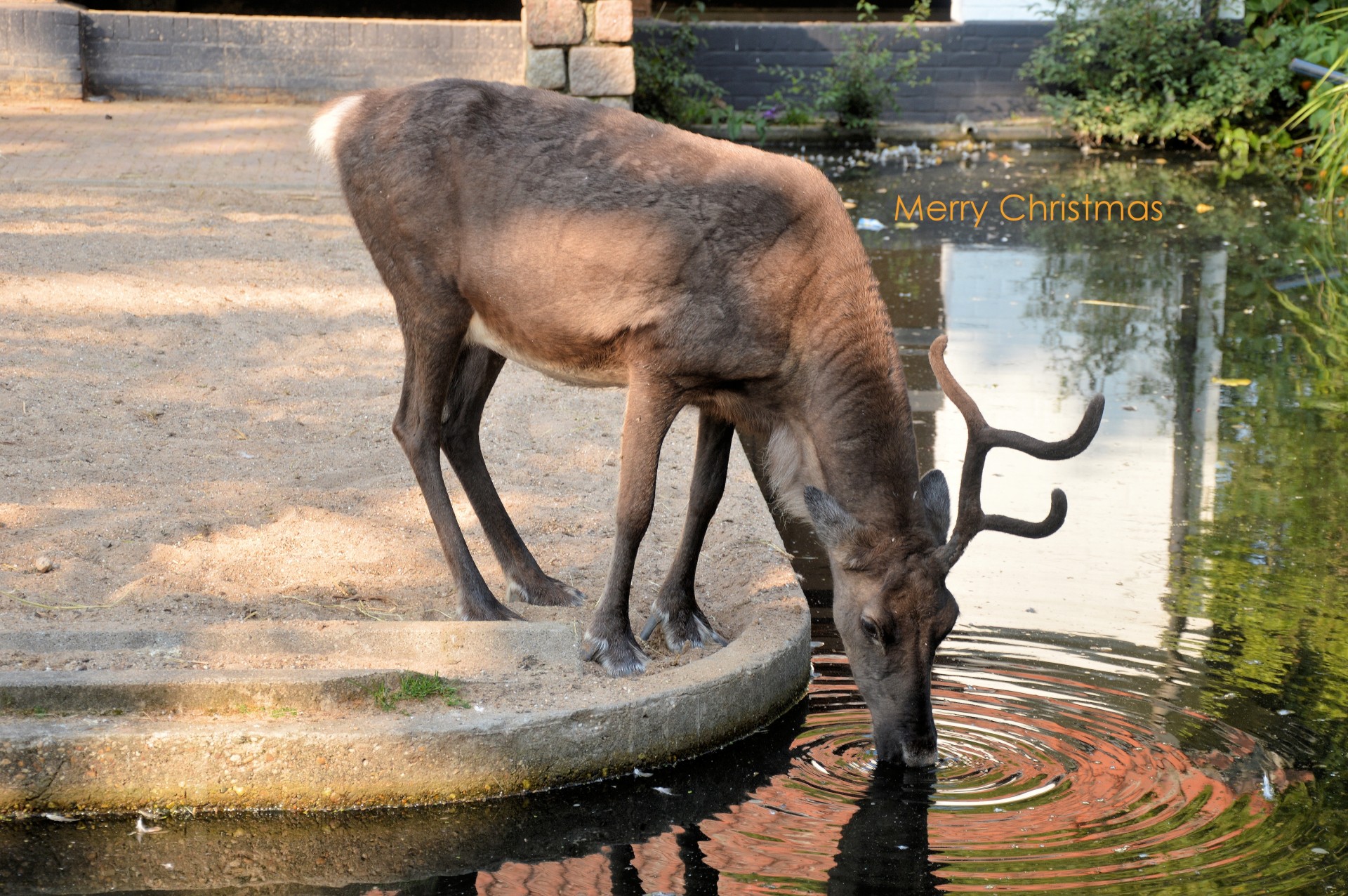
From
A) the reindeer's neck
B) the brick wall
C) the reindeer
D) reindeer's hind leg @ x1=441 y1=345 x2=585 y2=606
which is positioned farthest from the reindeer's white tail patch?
the brick wall

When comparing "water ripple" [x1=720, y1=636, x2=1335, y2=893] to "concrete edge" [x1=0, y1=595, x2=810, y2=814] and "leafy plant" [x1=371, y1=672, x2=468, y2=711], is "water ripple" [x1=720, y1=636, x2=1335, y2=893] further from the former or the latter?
"leafy plant" [x1=371, y1=672, x2=468, y2=711]

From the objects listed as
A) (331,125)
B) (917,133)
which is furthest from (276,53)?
(331,125)

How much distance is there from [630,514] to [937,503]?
1.01 metres

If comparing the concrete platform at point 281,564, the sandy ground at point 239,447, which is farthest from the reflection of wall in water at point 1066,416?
the concrete platform at point 281,564

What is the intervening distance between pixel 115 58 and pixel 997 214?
30.1ft

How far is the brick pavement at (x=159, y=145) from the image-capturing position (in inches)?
459

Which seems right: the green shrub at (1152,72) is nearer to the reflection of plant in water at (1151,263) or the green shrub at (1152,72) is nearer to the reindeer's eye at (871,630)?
the reflection of plant in water at (1151,263)

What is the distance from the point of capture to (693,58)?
16906 mm

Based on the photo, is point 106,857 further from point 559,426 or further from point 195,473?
point 559,426

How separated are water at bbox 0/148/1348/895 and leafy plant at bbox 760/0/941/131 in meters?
7.92

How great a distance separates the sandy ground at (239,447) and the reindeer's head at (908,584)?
90 cm

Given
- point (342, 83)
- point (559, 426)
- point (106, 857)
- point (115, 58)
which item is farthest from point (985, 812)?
point (115, 58)

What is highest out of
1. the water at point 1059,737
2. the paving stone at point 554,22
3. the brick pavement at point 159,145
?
the paving stone at point 554,22

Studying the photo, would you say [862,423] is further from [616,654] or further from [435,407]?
[435,407]
